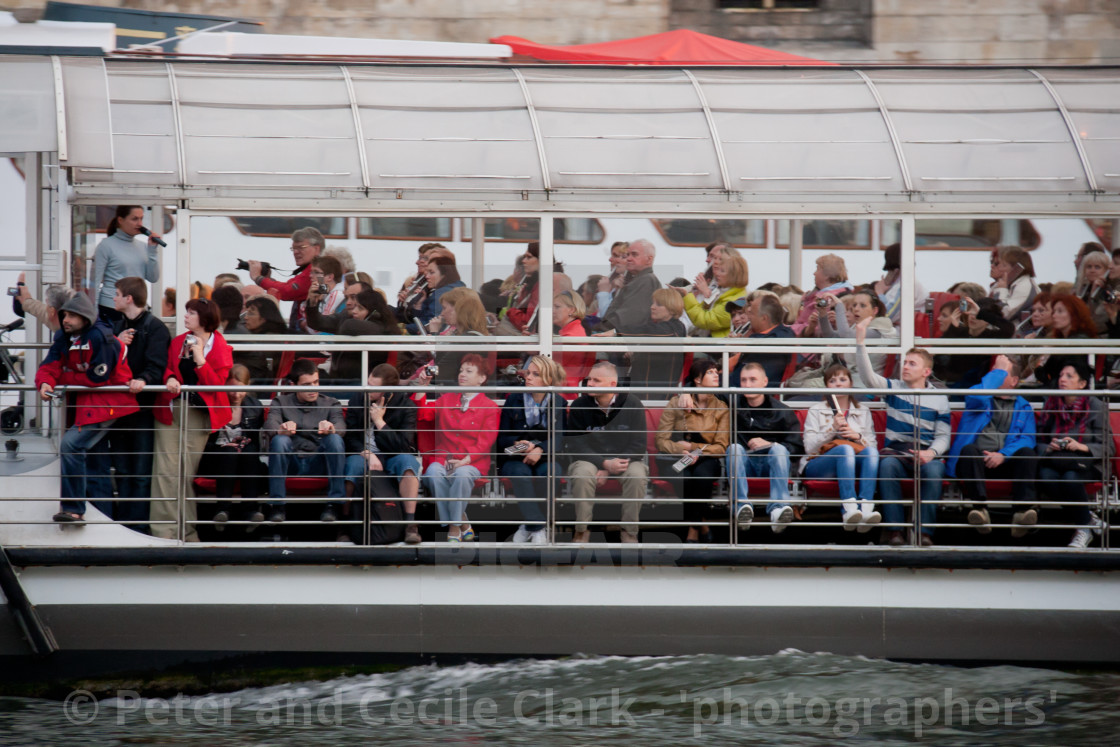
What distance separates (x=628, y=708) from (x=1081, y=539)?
9.55 ft

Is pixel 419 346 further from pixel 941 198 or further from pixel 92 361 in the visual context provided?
pixel 941 198

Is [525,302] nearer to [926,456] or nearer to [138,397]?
[138,397]

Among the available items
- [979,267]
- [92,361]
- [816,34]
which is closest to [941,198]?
[979,267]

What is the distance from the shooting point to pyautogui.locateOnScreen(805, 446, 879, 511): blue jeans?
7.26 m

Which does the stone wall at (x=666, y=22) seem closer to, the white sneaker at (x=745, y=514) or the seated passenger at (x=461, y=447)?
the seated passenger at (x=461, y=447)

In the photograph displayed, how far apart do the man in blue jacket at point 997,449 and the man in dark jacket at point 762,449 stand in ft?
3.24

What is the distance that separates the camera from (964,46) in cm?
1605

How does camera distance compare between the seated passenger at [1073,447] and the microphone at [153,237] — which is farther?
the microphone at [153,237]

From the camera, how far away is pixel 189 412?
725cm

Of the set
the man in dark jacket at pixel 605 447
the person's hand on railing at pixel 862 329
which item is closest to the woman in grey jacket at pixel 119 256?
the man in dark jacket at pixel 605 447

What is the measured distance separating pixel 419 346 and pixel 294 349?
79cm

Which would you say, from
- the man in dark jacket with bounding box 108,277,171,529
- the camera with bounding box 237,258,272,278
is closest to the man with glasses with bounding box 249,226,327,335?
the camera with bounding box 237,258,272,278

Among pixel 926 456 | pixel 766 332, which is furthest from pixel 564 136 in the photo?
pixel 926 456

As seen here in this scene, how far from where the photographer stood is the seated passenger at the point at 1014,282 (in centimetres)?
802
